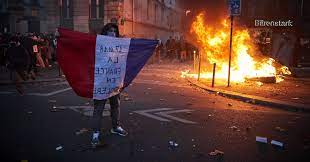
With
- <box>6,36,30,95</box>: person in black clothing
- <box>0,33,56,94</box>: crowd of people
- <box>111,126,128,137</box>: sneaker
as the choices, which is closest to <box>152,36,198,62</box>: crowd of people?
<box>0,33,56,94</box>: crowd of people

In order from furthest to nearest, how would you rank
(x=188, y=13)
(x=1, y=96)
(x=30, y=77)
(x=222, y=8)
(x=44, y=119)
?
(x=188, y=13) → (x=222, y=8) → (x=30, y=77) → (x=1, y=96) → (x=44, y=119)

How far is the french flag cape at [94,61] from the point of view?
6.44 meters

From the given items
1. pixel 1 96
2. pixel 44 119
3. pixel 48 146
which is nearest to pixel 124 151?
pixel 48 146

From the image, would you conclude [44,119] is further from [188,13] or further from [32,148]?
[188,13]

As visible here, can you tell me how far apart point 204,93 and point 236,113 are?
3.83m

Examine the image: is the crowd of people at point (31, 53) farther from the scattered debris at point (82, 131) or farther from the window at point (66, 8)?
the window at point (66, 8)

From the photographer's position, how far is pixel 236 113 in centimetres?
975

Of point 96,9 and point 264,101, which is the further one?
point 96,9

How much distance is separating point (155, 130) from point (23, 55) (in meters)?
7.37

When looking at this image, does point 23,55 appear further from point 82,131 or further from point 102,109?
point 102,109

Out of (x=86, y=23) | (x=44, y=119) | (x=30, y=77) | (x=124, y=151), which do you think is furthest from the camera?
(x=86, y=23)

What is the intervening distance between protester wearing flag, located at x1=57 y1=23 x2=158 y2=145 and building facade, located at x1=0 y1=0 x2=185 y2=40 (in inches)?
1175

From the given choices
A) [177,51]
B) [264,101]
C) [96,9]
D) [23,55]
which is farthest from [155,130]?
[96,9]

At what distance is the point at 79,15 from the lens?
39250mm
